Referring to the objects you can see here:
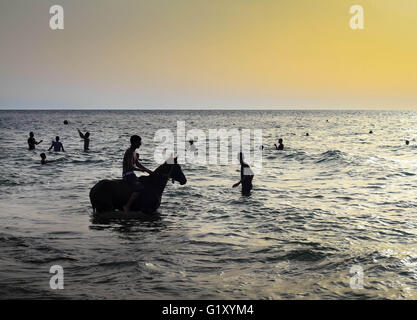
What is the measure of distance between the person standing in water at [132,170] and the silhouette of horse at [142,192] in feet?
0.57

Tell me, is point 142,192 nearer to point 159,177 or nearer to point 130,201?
point 130,201

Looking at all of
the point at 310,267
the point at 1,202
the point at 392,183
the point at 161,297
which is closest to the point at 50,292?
the point at 161,297

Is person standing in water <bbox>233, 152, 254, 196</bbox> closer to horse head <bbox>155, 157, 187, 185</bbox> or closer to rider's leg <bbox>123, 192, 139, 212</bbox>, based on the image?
horse head <bbox>155, 157, 187, 185</bbox>

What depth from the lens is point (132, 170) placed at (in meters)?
12.9

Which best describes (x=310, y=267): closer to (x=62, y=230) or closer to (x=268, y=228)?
(x=268, y=228)

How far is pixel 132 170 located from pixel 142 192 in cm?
93

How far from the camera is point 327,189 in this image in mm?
20781

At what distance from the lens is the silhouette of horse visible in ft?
44.1

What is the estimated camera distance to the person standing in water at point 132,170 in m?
12.7

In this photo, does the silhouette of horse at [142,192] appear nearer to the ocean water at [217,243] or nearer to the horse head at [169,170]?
the horse head at [169,170]

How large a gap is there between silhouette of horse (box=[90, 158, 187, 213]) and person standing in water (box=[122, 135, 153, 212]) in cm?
17
